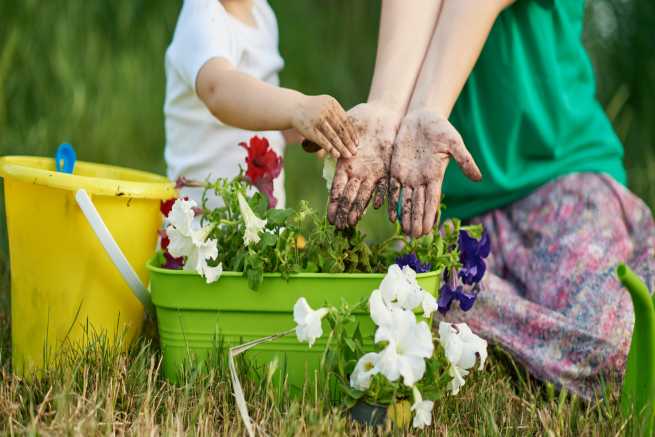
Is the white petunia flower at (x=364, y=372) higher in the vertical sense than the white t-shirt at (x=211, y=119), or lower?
lower

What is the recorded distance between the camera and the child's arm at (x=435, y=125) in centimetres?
139

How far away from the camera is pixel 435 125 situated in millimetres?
1411

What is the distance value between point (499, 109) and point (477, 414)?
78 cm

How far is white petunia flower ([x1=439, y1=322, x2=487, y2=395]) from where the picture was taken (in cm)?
123

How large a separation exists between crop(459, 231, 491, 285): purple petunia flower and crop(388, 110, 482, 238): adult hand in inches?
3.4

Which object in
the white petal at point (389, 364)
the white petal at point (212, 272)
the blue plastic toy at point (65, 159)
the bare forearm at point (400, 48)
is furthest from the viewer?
the blue plastic toy at point (65, 159)

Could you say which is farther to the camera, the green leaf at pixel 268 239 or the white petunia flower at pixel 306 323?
the green leaf at pixel 268 239

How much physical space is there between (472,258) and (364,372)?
0.36 meters

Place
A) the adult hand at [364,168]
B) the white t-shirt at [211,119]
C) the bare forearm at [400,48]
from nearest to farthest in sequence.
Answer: the adult hand at [364,168] → the bare forearm at [400,48] → the white t-shirt at [211,119]

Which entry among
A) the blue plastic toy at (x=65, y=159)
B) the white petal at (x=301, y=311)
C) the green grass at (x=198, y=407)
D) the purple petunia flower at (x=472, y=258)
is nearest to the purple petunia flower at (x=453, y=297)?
the purple petunia flower at (x=472, y=258)

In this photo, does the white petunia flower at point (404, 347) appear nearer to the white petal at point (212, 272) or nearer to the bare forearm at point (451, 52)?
the white petal at point (212, 272)

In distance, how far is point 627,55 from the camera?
339cm

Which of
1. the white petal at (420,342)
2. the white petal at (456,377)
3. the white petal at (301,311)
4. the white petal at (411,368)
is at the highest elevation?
the white petal at (301,311)

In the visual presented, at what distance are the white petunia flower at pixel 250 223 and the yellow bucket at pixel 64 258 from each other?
23 cm
